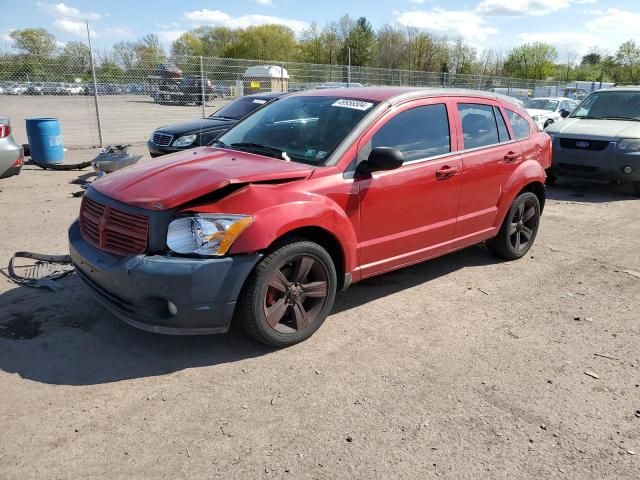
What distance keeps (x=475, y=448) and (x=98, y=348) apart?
2.53 meters

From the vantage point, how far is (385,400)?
10.3ft

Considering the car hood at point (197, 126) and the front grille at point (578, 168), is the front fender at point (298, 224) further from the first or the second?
the front grille at point (578, 168)

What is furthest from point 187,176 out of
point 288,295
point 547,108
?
point 547,108

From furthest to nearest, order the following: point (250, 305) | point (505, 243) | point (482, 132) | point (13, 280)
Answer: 1. point (505, 243)
2. point (482, 132)
3. point (13, 280)
4. point (250, 305)

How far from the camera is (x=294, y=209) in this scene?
11.5 feet

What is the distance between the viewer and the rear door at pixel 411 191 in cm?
407

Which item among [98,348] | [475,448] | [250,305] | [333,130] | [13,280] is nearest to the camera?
[475,448]

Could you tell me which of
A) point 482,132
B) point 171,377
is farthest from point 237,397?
point 482,132

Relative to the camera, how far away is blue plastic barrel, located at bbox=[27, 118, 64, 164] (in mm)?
10828

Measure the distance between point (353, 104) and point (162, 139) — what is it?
21.6 feet

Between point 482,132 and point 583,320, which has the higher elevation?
point 482,132

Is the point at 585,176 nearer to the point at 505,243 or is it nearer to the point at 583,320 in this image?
the point at 505,243

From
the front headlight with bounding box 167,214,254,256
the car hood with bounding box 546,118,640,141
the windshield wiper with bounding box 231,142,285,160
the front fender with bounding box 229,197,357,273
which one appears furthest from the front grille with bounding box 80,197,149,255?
the car hood with bounding box 546,118,640,141

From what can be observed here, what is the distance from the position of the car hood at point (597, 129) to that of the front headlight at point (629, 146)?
10 centimetres
